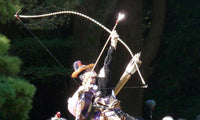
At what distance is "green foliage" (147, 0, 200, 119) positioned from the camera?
11508mm

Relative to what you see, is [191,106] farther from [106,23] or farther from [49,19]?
[49,19]

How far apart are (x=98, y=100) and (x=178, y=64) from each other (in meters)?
6.29

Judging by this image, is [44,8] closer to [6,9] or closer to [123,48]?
[6,9]

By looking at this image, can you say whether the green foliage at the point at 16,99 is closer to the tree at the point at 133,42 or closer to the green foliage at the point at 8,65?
the green foliage at the point at 8,65

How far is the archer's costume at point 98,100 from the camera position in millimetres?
5844

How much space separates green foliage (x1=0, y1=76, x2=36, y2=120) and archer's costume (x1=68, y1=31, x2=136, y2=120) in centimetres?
131

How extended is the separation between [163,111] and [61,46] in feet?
11.8

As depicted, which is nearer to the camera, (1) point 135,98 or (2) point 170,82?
(1) point 135,98

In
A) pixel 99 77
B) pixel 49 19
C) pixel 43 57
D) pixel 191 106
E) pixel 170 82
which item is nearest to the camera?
pixel 99 77

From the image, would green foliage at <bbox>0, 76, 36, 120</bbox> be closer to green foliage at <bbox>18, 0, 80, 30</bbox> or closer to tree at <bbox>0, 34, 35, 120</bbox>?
tree at <bbox>0, 34, 35, 120</bbox>

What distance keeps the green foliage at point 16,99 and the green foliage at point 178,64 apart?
5.14 metres

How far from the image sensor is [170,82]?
39.9 ft

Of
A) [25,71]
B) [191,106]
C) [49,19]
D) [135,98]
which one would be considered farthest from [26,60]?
[191,106]

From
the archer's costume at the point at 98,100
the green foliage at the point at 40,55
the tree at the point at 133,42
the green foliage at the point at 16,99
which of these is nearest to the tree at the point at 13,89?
the green foliage at the point at 16,99
